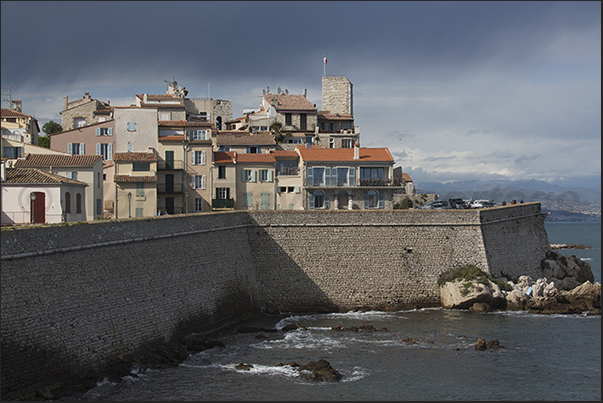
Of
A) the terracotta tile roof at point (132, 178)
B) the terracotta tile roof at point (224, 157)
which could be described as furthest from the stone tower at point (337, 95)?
the terracotta tile roof at point (132, 178)

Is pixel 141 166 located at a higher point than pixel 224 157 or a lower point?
lower

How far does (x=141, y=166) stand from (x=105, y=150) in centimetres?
479

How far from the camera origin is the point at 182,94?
73.9m

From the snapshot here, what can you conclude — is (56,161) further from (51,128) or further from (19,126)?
(51,128)

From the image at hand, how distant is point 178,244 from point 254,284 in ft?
22.9

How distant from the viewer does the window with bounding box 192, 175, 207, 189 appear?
169 feet

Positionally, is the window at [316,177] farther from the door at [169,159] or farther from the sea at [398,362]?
the sea at [398,362]

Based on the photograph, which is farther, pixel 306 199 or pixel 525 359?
pixel 306 199

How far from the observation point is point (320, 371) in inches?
1067

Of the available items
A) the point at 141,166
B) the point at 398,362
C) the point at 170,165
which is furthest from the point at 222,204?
the point at 398,362

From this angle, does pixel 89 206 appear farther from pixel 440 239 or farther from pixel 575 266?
pixel 575 266

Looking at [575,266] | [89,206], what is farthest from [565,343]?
[89,206]

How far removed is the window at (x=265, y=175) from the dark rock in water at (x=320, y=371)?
26876 millimetres

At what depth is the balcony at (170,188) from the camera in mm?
50531
